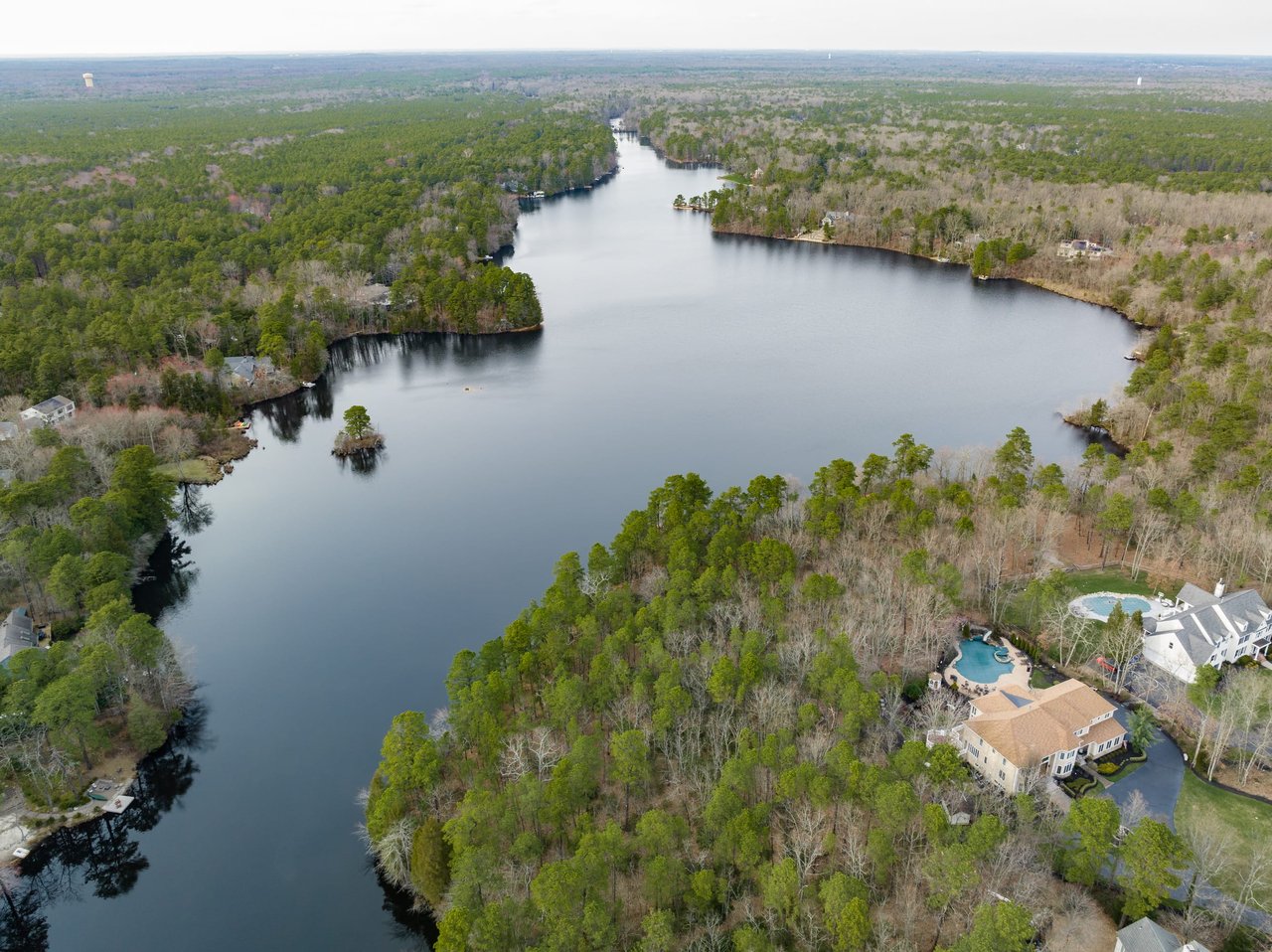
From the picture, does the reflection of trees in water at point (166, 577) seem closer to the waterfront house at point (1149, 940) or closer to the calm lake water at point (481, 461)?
the calm lake water at point (481, 461)

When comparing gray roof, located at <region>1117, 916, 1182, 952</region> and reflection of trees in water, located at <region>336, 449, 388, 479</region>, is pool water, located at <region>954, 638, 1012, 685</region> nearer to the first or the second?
gray roof, located at <region>1117, 916, 1182, 952</region>

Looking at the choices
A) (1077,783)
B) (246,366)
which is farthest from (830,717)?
(246,366)

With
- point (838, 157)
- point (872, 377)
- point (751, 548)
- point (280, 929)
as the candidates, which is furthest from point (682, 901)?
point (838, 157)

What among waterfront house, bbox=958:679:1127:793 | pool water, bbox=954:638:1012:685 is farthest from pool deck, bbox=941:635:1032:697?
waterfront house, bbox=958:679:1127:793

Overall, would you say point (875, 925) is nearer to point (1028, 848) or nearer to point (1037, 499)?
point (1028, 848)

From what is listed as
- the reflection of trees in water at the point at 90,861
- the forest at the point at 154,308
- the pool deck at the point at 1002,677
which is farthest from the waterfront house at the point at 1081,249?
the reflection of trees in water at the point at 90,861

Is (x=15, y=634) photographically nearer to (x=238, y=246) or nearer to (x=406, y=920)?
(x=406, y=920)
